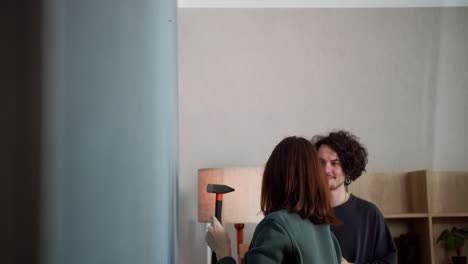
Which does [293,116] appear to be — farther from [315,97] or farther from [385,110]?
[385,110]

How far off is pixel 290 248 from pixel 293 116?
2.91m

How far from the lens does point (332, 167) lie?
2182 millimetres

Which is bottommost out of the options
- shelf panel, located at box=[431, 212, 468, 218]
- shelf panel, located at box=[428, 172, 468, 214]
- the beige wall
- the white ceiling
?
shelf panel, located at box=[431, 212, 468, 218]

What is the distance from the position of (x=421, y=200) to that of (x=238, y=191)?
4.66 ft

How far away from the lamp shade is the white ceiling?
1.51 m

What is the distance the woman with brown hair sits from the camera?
3.79ft

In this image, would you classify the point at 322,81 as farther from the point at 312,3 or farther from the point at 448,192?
the point at 448,192

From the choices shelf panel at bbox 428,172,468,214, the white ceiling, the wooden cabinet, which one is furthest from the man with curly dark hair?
the white ceiling

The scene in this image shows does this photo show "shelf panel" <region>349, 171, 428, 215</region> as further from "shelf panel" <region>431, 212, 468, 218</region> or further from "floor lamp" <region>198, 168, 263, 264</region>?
"floor lamp" <region>198, 168, 263, 264</region>

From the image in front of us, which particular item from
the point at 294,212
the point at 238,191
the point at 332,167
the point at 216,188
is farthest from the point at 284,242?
the point at 238,191

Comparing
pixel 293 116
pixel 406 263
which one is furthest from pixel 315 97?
pixel 406 263

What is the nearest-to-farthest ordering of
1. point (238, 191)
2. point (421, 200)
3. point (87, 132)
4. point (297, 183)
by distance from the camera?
point (87, 132) < point (297, 183) < point (238, 191) < point (421, 200)

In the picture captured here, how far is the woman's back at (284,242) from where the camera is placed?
1.14m

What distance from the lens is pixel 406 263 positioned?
3518 millimetres
